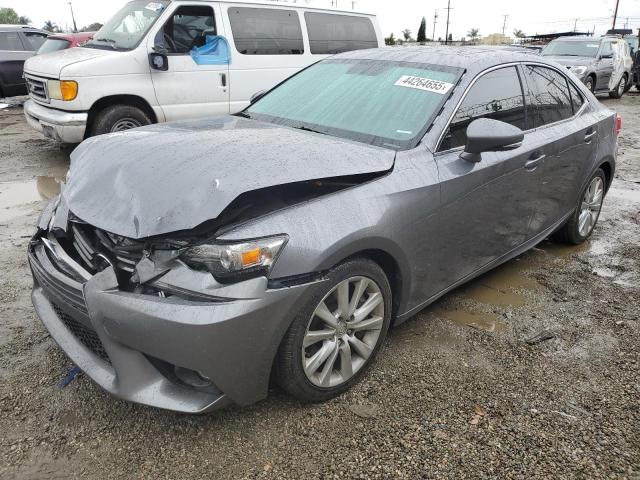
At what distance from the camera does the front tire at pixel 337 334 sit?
224cm

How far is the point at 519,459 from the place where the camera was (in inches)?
86.6

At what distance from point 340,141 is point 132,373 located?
5.06ft

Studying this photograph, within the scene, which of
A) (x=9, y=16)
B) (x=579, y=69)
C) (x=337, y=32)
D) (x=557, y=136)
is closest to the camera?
(x=557, y=136)

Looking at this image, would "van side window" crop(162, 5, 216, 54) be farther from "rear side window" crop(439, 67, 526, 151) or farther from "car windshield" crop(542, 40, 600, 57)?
"car windshield" crop(542, 40, 600, 57)

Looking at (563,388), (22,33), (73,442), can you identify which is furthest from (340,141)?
(22,33)

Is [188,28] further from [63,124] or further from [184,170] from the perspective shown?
[184,170]

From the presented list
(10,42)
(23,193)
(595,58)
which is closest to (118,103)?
(23,193)

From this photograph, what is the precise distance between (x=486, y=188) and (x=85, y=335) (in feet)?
7.44

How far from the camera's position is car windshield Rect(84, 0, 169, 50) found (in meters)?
6.68

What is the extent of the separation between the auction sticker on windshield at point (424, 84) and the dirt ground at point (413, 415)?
139 centimetres

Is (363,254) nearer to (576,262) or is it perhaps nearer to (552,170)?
(552,170)

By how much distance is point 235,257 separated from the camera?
203 cm

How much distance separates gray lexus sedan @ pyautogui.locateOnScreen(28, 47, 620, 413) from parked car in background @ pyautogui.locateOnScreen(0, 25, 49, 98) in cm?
1148

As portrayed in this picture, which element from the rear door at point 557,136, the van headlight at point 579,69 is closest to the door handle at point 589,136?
the rear door at point 557,136
